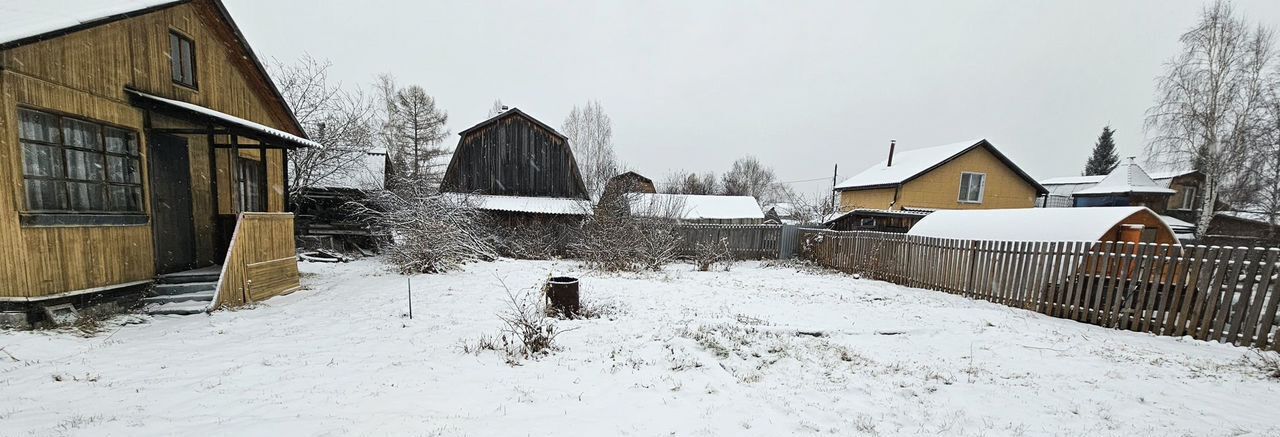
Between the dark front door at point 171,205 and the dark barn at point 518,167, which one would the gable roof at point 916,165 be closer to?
the dark barn at point 518,167

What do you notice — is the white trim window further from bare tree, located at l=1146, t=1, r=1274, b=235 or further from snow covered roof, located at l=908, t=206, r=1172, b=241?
snow covered roof, located at l=908, t=206, r=1172, b=241

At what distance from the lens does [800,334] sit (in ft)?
19.4

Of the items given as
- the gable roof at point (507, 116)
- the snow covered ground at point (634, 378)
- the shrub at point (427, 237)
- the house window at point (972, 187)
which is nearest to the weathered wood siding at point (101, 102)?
the snow covered ground at point (634, 378)

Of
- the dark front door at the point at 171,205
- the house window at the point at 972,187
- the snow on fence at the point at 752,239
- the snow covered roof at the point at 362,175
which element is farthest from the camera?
the house window at the point at 972,187

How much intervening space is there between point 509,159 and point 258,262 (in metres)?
11.4

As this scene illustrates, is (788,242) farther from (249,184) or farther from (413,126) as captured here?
(413,126)

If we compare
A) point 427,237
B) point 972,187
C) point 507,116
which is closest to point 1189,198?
point 972,187

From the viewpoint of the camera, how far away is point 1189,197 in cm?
2877

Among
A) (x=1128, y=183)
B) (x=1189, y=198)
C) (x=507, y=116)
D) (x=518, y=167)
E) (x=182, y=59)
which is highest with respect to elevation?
(x=507, y=116)

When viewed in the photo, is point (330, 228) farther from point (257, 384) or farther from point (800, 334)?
point (800, 334)

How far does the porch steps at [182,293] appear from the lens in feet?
21.0

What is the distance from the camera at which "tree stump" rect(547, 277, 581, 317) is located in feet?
21.4

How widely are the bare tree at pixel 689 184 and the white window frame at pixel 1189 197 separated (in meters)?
34.0

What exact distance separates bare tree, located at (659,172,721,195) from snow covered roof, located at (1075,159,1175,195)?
86.0 ft
